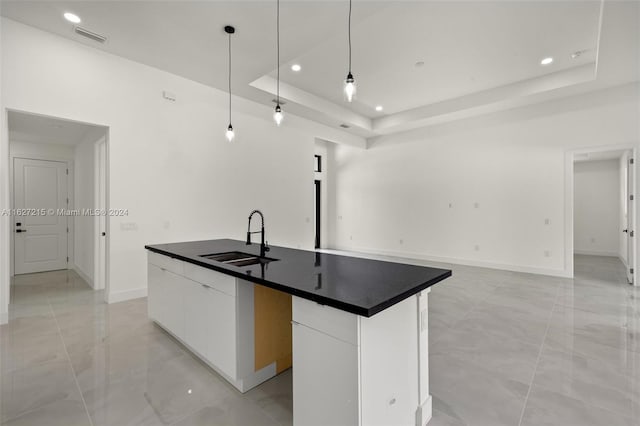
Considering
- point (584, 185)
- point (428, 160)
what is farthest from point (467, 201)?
point (584, 185)

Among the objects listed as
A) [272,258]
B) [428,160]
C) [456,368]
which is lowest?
[456,368]

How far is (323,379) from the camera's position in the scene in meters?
1.35

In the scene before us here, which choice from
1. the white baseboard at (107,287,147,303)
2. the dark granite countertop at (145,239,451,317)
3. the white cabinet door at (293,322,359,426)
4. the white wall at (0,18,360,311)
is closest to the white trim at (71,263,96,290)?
the white baseboard at (107,287,147,303)

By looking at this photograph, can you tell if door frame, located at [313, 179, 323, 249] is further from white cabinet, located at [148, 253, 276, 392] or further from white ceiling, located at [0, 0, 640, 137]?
white cabinet, located at [148, 253, 276, 392]

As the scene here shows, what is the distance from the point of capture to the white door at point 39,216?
546 centimetres

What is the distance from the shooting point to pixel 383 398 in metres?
1.35

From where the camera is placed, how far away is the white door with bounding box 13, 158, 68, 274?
546 centimetres

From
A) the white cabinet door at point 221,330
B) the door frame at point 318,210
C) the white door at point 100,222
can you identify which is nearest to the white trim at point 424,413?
the white cabinet door at point 221,330

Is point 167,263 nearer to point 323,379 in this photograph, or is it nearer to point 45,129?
point 323,379

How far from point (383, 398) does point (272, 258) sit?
1317mm

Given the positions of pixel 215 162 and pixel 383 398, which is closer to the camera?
pixel 383 398

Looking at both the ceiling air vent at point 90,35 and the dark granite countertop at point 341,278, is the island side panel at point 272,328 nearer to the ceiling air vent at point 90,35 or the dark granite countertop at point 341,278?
the dark granite countertop at point 341,278

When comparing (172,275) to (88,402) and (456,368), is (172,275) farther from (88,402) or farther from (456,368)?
(456,368)

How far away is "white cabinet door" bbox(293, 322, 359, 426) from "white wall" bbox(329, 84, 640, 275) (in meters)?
5.88
